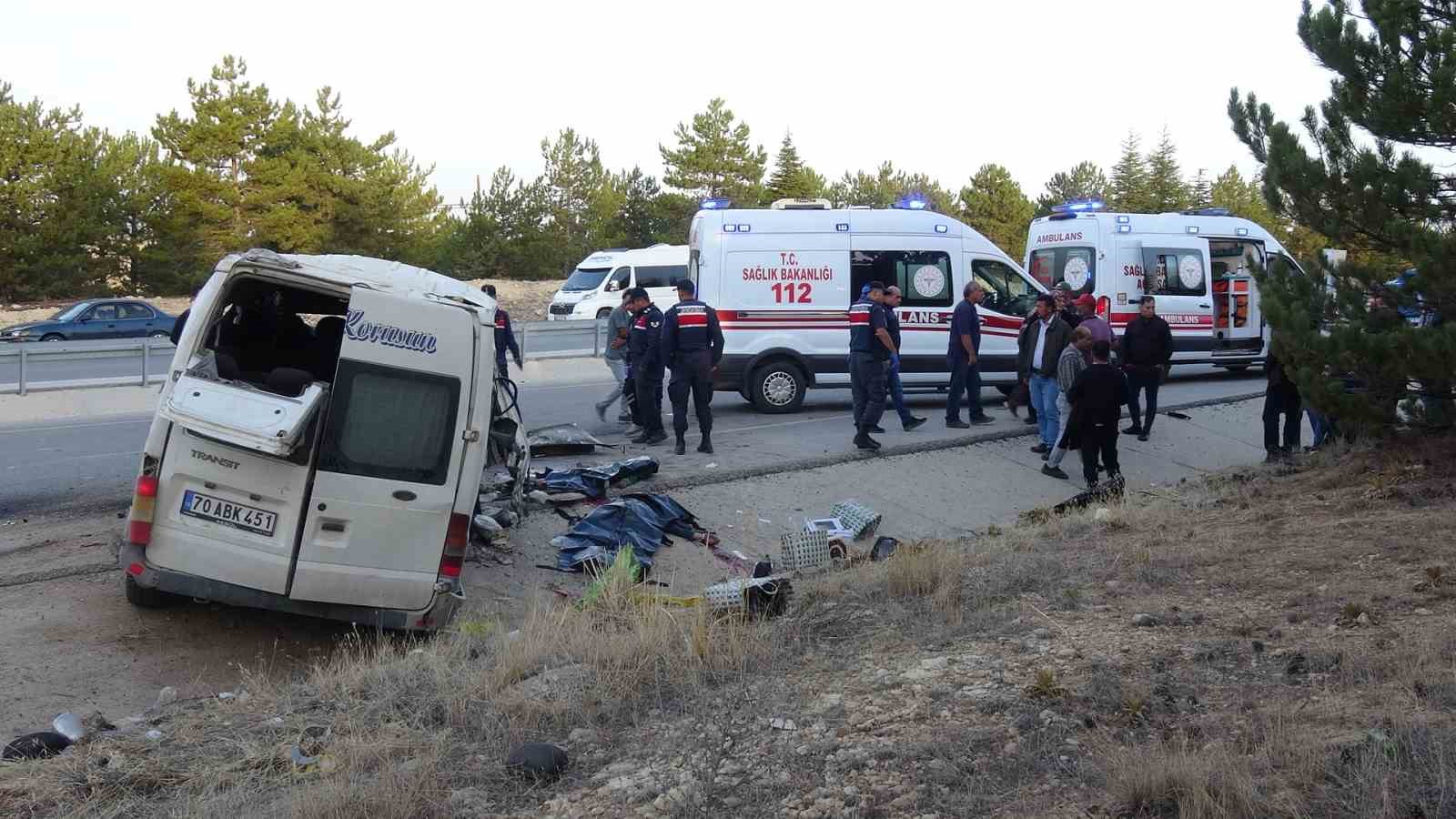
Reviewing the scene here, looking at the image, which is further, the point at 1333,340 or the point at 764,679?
the point at 1333,340

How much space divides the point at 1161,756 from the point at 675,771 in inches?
68.1

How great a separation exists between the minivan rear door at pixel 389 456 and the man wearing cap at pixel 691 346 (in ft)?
16.9

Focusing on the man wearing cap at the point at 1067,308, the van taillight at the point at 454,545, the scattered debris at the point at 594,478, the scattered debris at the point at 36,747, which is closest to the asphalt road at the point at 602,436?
the scattered debris at the point at 594,478

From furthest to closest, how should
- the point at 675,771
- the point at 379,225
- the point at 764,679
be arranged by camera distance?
the point at 379,225
the point at 764,679
the point at 675,771

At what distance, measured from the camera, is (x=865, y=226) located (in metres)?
15.9

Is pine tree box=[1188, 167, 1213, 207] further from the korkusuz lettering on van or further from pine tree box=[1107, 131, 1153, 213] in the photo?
the korkusuz lettering on van

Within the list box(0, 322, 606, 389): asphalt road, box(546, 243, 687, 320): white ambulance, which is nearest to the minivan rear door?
box(0, 322, 606, 389): asphalt road

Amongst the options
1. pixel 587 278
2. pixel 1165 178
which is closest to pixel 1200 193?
pixel 1165 178

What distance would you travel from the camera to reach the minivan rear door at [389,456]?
7.43 metres

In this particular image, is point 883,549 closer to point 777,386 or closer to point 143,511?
point 143,511

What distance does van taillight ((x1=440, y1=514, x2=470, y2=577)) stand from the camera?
7.68 meters

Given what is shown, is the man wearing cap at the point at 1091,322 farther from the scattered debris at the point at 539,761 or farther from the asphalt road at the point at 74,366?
the asphalt road at the point at 74,366

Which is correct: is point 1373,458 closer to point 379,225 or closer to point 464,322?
point 464,322

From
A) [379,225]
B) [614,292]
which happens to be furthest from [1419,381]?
[379,225]
